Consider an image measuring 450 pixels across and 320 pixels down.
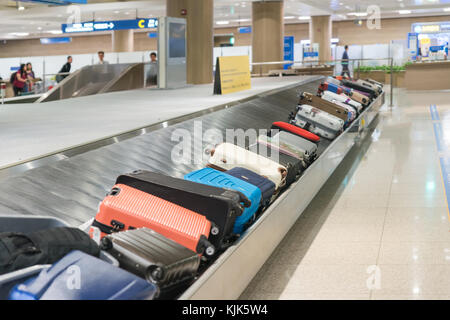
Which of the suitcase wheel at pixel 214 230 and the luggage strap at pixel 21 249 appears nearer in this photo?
the luggage strap at pixel 21 249

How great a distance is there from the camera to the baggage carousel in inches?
117

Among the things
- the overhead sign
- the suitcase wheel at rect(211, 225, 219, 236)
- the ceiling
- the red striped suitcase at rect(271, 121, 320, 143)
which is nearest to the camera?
the suitcase wheel at rect(211, 225, 219, 236)

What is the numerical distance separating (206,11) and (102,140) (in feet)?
35.6

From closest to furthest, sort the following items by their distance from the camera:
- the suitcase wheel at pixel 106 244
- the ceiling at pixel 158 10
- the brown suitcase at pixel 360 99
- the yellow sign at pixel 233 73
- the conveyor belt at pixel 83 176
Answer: the suitcase wheel at pixel 106 244 < the conveyor belt at pixel 83 176 < the yellow sign at pixel 233 73 < the brown suitcase at pixel 360 99 < the ceiling at pixel 158 10

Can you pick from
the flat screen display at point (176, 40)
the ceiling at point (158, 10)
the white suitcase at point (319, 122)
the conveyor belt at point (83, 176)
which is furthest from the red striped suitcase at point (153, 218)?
the ceiling at point (158, 10)

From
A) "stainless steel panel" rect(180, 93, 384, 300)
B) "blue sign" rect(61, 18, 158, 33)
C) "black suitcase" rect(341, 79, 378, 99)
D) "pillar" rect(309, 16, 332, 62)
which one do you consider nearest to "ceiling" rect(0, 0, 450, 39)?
"blue sign" rect(61, 18, 158, 33)

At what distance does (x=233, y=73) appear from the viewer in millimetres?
10859

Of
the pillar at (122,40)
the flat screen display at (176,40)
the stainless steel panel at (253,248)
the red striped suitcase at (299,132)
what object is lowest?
the stainless steel panel at (253,248)

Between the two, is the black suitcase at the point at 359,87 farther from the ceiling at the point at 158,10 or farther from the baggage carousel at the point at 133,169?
the ceiling at the point at 158,10

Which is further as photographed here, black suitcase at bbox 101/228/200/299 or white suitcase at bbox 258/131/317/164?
white suitcase at bbox 258/131/317/164

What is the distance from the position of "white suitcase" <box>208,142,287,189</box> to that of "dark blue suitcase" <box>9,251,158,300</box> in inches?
90.8

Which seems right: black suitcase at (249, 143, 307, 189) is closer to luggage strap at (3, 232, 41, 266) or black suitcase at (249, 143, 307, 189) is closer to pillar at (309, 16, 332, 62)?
luggage strap at (3, 232, 41, 266)

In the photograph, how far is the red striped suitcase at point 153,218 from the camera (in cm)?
290

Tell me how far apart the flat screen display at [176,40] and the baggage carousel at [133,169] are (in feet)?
20.8
